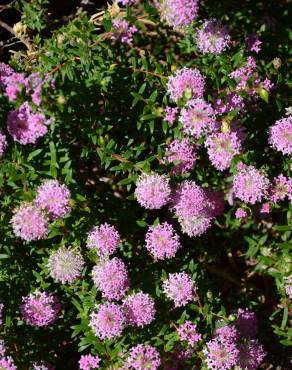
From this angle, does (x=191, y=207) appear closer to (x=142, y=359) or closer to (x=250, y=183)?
(x=250, y=183)

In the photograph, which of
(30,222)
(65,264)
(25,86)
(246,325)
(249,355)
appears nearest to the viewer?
(25,86)

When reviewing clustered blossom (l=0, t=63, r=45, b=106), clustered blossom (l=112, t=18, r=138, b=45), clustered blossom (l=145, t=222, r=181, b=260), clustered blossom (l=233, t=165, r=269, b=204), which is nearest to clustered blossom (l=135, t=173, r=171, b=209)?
clustered blossom (l=145, t=222, r=181, b=260)

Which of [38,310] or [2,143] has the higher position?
[2,143]

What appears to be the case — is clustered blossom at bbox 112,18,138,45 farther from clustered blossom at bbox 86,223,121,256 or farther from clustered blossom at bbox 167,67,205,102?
clustered blossom at bbox 86,223,121,256

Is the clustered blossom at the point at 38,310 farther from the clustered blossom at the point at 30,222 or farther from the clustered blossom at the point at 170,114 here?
the clustered blossom at the point at 170,114

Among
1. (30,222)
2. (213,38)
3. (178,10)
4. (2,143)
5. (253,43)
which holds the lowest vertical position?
(30,222)

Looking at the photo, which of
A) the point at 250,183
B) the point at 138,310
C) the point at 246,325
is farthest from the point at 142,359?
the point at 250,183

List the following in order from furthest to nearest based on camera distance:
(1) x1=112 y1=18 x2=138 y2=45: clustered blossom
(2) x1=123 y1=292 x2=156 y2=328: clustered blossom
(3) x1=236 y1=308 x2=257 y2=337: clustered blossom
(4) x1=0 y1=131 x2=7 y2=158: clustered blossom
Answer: (3) x1=236 y1=308 x2=257 y2=337: clustered blossom → (1) x1=112 y1=18 x2=138 y2=45: clustered blossom → (2) x1=123 y1=292 x2=156 y2=328: clustered blossom → (4) x1=0 y1=131 x2=7 y2=158: clustered blossom
